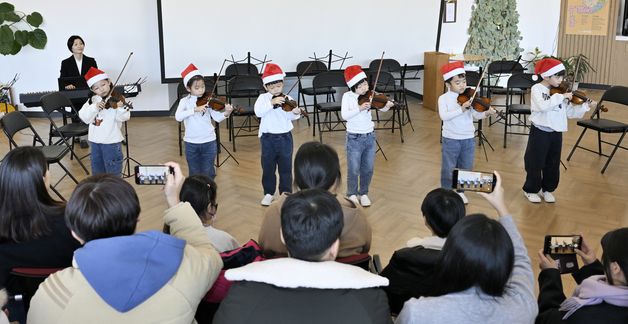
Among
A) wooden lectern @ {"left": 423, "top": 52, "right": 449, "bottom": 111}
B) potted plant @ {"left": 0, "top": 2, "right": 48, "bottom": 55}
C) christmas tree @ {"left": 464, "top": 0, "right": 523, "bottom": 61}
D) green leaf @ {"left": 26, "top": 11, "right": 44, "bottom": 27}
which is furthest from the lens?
christmas tree @ {"left": 464, "top": 0, "right": 523, "bottom": 61}

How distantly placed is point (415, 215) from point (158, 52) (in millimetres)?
5155

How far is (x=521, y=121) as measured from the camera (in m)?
7.61

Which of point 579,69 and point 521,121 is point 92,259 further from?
point 579,69

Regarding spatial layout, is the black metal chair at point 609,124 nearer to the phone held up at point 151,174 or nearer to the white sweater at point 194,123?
the white sweater at point 194,123

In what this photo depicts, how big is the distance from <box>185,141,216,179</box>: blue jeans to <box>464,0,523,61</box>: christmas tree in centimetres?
641


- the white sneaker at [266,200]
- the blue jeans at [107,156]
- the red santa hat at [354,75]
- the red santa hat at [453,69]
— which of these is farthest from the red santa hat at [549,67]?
the blue jeans at [107,156]

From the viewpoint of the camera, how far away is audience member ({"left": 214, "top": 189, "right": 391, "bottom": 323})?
1431mm

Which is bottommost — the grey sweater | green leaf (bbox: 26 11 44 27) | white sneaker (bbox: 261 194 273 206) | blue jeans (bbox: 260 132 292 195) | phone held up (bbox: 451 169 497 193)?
white sneaker (bbox: 261 194 273 206)

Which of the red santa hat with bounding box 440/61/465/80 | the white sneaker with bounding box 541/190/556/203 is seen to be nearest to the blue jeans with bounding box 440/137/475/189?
the red santa hat with bounding box 440/61/465/80

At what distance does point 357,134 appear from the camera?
4668mm

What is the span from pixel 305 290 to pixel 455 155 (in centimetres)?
Result: 339

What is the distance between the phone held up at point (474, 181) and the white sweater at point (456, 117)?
7.11 feet

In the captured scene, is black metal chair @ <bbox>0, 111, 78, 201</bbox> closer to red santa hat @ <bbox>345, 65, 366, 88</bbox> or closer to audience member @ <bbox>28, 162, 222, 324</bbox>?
red santa hat @ <bbox>345, 65, 366, 88</bbox>

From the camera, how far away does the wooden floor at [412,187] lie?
4301 mm
